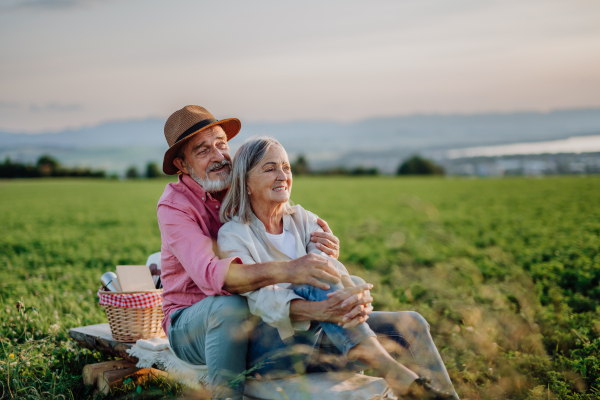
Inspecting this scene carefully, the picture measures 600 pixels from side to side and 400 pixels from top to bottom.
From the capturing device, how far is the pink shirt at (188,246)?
3.11m

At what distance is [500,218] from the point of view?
631 inches

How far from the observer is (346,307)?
2.76m

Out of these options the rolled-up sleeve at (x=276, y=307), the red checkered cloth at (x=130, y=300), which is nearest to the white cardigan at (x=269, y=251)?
the rolled-up sleeve at (x=276, y=307)

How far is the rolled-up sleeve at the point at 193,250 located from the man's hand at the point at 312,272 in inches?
16.7

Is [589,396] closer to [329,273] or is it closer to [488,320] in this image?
[488,320]

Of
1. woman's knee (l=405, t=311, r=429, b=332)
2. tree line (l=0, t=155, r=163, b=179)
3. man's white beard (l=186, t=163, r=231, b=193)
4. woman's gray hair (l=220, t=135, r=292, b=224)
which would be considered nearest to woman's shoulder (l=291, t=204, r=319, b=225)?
woman's gray hair (l=220, t=135, r=292, b=224)

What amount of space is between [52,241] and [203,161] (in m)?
11.3

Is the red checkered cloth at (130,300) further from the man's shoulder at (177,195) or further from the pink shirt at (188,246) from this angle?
the man's shoulder at (177,195)

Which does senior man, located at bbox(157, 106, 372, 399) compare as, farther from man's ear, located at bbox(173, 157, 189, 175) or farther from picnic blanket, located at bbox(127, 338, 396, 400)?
picnic blanket, located at bbox(127, 338, 396, 400)

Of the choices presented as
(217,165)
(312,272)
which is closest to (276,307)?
(312,272)

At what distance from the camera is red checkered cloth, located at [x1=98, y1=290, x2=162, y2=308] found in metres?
3.90

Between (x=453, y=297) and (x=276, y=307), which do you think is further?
(x=453, y=297)

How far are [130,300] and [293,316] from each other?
1.64 meters

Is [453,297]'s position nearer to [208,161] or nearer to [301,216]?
[301,216]
